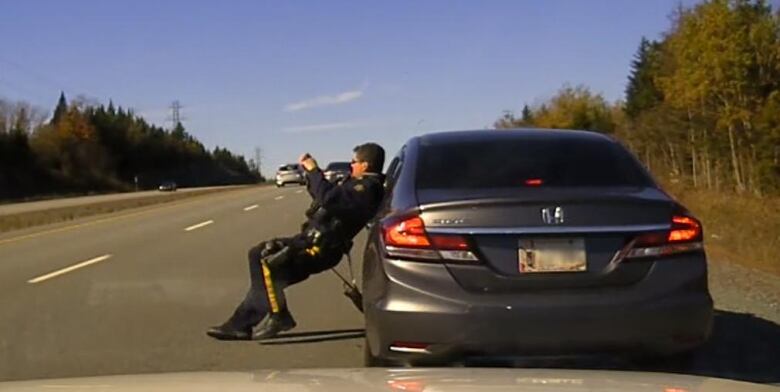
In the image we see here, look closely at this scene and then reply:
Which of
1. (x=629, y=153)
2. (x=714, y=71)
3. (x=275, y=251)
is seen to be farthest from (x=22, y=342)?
(x=714, y=71)

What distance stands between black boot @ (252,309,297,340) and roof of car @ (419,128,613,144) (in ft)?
6.63

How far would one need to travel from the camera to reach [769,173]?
48.6 meters

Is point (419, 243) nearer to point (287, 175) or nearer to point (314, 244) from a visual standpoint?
point (314, 244)

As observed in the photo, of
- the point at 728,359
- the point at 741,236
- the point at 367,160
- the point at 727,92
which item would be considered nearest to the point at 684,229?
the point at 728,359

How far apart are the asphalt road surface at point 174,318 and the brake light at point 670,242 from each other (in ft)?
2.39

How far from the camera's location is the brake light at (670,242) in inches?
223

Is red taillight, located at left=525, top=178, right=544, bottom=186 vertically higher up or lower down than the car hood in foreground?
higher up

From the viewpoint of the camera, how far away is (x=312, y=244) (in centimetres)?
797

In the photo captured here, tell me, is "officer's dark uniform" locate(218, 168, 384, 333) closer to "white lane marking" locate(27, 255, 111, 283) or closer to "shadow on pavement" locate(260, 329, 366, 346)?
"shadow on pavement" locate(260, 329, 366, 346)

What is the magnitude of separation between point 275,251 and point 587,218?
10.1 feet

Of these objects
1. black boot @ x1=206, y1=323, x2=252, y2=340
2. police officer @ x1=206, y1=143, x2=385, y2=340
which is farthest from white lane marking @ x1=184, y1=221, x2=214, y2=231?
police officer @ x1=206, y1=143, x2=385, y2=340

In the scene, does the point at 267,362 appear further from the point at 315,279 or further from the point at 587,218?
the point at 315,279

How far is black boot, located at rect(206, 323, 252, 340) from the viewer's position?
332 inches

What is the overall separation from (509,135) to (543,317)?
1.57 m
